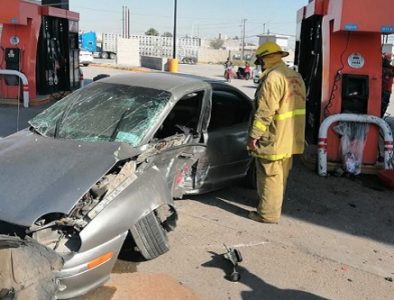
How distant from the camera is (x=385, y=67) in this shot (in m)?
9.58

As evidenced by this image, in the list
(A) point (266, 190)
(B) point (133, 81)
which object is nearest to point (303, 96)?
(A) point (266, 190)

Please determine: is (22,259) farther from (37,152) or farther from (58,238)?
(37,152)

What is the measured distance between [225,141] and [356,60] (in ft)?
9.45

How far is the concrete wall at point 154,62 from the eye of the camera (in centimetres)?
3747

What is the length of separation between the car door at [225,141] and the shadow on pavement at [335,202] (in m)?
0.30

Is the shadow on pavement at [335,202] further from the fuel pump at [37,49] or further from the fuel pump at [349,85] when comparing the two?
the fuel pump at [37,49]

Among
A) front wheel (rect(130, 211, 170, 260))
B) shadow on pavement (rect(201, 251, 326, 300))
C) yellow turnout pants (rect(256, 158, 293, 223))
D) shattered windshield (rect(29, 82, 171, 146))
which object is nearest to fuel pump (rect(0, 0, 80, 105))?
shattered windshield (rect(29, 82, 171, 146))

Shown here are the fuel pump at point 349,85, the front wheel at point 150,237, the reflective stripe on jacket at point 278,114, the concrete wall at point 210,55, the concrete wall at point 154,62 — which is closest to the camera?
the front wheel at point 150,237

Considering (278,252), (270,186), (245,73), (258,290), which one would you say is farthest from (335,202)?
(245,73)

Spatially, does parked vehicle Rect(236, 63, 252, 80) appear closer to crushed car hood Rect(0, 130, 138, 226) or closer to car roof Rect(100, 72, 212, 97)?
car roof Rect(100, 72, 212, 97)

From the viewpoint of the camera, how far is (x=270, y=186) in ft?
17.0

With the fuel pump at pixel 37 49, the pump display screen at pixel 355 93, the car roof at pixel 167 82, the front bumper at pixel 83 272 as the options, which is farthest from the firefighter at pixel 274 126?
the fuel pump at pixel 37 49

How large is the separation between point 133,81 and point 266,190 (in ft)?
6.09

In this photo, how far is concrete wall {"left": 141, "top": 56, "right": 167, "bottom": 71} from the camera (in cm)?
3747
